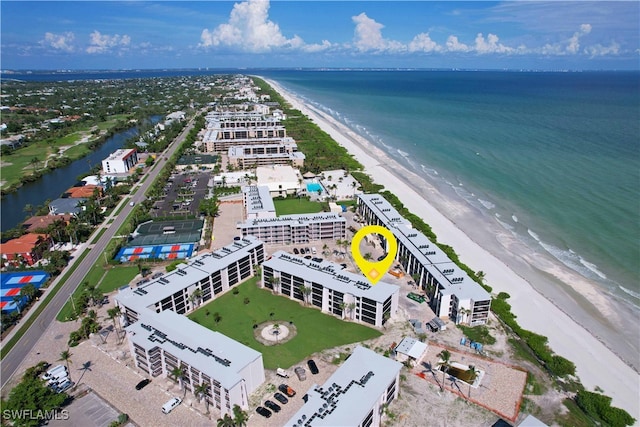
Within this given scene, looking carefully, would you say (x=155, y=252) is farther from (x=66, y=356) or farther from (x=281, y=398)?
(x=281, y=398)

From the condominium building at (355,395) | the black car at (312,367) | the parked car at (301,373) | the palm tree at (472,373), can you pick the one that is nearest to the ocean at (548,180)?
the palm tree at (472,373)

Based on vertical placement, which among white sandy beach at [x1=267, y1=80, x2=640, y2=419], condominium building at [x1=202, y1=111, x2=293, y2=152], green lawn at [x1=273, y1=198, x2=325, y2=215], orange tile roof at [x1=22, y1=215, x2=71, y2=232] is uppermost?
condominium building at [x1=202, y1=111, x2=293, y2=152]

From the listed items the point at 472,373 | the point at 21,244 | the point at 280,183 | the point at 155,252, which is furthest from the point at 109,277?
the point at 472,373

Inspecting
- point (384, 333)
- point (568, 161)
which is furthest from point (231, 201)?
point (568, 161)

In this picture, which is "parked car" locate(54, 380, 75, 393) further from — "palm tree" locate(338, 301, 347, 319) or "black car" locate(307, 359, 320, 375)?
"palm tree" locate(338, 301, 347, 319)

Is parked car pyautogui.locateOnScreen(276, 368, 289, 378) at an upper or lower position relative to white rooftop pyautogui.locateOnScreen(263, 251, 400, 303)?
lower

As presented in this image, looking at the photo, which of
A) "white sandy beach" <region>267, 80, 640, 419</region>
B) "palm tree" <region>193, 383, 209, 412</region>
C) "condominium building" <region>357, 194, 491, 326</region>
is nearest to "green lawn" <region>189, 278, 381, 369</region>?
"palm tree" <region>193, 383, 209, 412</region>
